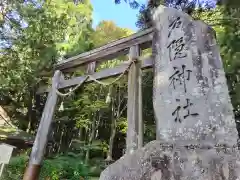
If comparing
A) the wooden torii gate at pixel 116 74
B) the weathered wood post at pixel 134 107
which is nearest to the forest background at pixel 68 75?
the wooden torii gate at pixel 116 74

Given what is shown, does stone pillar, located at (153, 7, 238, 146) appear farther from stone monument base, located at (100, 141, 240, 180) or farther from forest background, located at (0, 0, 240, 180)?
forest background, located at (0, 0, 240, 180)

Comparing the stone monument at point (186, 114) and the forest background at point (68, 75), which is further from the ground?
the forest background at point (68, 75)

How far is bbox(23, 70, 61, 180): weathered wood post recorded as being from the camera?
17.4ft

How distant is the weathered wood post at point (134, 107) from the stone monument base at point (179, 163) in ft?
4.09

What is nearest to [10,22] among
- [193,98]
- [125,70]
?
[125,70]

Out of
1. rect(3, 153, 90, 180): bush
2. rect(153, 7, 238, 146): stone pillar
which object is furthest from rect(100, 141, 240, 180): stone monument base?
rect(3, 153, 90, 180): bush

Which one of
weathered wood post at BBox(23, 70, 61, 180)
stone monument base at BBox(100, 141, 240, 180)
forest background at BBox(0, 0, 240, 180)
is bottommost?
stone monument base at BBox(100, 141, 240, 180)

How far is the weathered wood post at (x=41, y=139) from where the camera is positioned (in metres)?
5.30

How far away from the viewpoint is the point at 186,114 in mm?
2988

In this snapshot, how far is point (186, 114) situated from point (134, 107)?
1.32 meters

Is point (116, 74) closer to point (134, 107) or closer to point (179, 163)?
point (134, 107)

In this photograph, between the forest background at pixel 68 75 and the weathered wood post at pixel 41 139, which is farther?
the forest background at pixel 68 75

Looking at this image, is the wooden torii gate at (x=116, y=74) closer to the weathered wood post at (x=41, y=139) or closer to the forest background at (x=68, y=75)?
the weathered wood post at (x=41, y=139)

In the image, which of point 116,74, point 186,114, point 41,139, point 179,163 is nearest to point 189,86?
point 186,114
